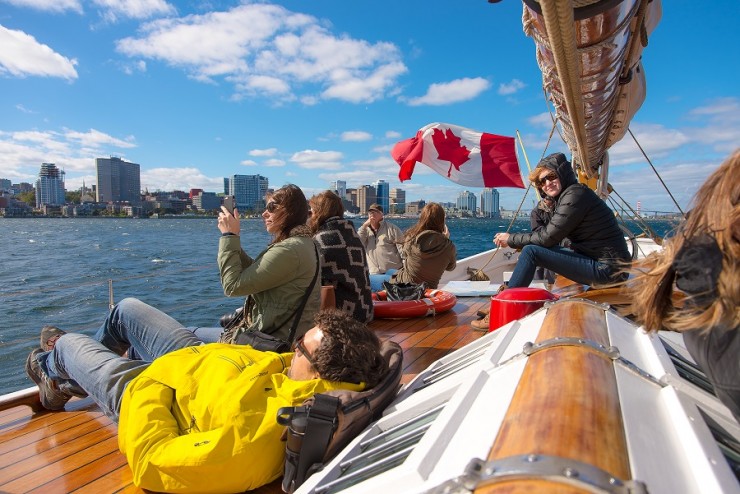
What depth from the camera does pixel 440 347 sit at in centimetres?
311

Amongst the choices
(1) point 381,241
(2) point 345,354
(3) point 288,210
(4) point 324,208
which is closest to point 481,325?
(4) point 324,208

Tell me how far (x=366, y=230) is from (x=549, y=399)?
5.34 meters

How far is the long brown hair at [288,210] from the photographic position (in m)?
2.53

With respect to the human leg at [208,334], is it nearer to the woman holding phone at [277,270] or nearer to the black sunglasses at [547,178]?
the woman holding phone at [277,270]

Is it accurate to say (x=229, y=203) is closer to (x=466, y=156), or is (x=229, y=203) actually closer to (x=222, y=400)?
(x=222, y=400)

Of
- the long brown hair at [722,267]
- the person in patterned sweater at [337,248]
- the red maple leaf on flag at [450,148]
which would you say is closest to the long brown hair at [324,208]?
the person in patterned sweater at [337,248]

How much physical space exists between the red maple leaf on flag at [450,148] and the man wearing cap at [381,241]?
1.52 meters

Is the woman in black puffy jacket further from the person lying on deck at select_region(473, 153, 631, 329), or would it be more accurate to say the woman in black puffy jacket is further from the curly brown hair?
the curly brown hair

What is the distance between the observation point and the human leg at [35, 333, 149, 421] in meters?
1.84

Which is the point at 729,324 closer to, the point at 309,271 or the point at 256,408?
the point at 256,408

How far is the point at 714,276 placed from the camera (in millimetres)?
847

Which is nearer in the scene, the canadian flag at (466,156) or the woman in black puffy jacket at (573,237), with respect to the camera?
the woman in black puffy jacket at (573,237)

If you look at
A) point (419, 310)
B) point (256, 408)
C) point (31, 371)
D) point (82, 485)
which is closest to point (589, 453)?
point (256, 408)

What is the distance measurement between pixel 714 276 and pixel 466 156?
6285mm
